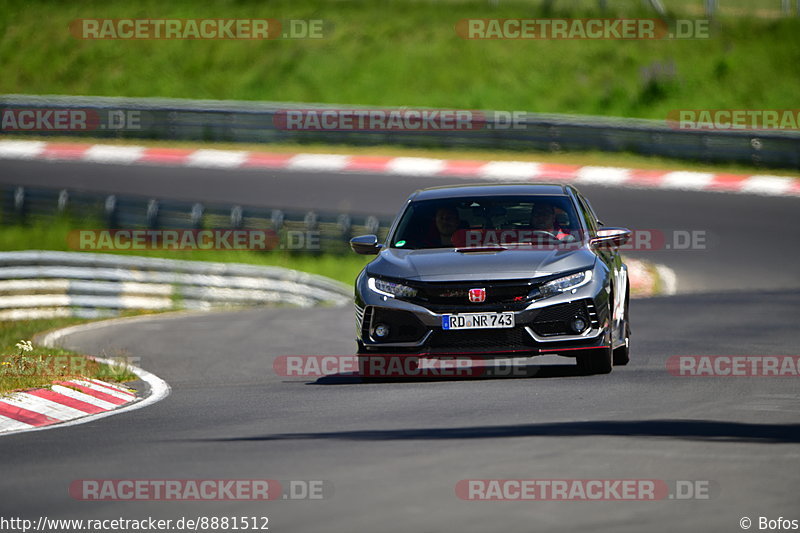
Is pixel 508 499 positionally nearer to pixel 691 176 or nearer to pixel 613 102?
pixel 691 176

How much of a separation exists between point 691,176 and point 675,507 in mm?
22284

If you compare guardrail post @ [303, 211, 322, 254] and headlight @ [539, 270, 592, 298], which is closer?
headlight @ [539, 270, 592, 298]

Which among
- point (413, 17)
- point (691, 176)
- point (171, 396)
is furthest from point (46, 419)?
point (413, 17)

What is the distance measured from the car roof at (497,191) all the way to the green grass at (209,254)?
12469mm

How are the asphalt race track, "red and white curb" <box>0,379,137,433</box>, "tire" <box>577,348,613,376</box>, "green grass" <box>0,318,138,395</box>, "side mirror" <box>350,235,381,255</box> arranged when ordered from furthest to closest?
"green grass" <box>0,318,138,395</box>
"side mirror" <box>350,235,381,255</box>
"tire" <box>577,348,613,376</box>
"red and white curb" <box>0,379,137,433</box>
the asphalt race track

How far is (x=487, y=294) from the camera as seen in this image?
35.1ft

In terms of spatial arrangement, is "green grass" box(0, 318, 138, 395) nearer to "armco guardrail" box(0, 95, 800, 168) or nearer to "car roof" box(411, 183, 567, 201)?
"car roof" box(411, 183, 567, 201)

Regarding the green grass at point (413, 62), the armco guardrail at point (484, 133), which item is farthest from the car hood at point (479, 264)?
the green grass at point (413, 62)

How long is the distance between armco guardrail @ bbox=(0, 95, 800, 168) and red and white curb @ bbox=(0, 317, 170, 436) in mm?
18890

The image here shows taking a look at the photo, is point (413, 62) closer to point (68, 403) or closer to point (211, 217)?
Result: point (211, 217)

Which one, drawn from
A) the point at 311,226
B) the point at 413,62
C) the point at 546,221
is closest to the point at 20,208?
the point at 311,226

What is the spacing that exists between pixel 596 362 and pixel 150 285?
12.0m

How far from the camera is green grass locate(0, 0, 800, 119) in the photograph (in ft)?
117

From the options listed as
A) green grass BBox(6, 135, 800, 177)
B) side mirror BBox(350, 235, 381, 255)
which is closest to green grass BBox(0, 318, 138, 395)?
side mirror BBox(350, 235, 381, 255)
